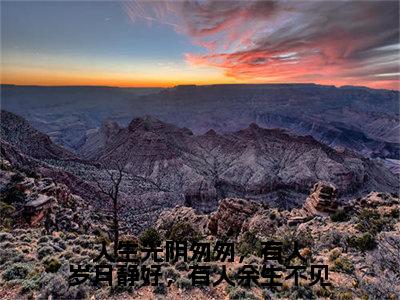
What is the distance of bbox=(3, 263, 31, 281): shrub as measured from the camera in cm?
1501

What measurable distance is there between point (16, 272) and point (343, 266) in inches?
651

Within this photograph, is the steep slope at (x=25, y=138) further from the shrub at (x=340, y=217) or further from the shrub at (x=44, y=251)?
the shrub at (x=340, y=217)

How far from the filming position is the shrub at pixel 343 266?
18.0 metres

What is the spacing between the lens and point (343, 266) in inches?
717

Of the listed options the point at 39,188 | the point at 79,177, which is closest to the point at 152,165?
the point at 79,177

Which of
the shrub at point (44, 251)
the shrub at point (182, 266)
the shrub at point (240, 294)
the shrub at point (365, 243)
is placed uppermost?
the shrub at point (240, 294)

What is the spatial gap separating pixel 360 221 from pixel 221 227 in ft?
53.1

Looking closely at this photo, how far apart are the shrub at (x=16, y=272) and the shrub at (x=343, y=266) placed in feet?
51.5

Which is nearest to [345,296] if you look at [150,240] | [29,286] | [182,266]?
[182,266]

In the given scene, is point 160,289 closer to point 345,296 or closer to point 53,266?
point 53,266

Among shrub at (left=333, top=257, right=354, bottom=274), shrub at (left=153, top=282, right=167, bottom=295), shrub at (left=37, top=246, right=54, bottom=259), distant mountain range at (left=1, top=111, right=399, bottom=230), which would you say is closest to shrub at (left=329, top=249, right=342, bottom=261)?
shrub at (left=333, top=257, right=354, bottom=274)

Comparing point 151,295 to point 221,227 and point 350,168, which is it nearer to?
point 221,227

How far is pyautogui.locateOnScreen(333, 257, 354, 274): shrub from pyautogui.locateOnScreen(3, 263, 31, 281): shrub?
15.7m

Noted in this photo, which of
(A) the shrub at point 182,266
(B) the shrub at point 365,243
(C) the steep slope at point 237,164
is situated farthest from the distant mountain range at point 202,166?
(A) the shrub at point 182,266
